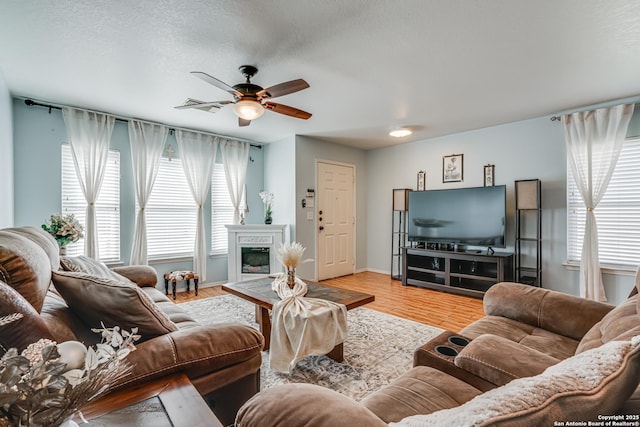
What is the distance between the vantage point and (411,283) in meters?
4.84

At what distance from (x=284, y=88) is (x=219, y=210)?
3190 millimetres

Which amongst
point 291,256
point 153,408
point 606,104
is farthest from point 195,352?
point 606,104

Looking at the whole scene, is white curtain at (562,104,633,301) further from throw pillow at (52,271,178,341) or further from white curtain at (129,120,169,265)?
white curtain at (129,120,169,265)

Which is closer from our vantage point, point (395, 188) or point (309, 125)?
point (309, 125)

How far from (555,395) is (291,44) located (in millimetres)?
2501

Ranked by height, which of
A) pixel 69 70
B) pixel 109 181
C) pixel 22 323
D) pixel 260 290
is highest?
pixel 69 70

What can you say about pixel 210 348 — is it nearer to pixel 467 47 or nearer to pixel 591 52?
pixel 467 47

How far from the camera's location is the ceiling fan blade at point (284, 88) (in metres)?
2.30

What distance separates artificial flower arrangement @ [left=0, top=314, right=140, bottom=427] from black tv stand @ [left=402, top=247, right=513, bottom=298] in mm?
4388

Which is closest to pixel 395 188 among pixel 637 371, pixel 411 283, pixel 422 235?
pixel 422 235

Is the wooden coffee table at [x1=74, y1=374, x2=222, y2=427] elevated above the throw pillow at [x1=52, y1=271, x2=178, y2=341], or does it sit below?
below

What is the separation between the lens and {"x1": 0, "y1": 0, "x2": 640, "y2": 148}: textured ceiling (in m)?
1.90

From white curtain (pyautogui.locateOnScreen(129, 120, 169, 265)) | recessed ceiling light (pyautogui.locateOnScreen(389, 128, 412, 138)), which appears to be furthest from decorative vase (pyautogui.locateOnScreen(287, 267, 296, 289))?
recessed ceiling light (pyautogui.locateOnScreen(389, 128, 412, 138))

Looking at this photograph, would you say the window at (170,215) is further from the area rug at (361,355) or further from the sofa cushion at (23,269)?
the sofa cushion at (23,269)
